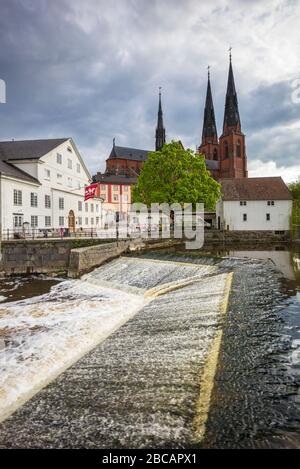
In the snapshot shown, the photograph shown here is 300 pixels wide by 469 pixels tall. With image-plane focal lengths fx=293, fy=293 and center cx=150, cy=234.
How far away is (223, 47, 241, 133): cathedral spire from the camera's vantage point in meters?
78.4

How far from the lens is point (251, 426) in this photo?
4266mm

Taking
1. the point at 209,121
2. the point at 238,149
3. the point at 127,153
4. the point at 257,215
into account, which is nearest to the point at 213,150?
the point at 209,121

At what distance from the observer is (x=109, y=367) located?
666 centimetres

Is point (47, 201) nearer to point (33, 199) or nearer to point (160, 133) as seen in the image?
point (33, 199)

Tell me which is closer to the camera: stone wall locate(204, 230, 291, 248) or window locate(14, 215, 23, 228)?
window locate(14, 215, 23, 228)

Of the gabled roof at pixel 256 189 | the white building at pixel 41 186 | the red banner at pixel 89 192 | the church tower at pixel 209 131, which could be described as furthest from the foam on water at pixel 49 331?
the church tower at pixel 209 131

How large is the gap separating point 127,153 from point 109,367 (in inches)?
3404

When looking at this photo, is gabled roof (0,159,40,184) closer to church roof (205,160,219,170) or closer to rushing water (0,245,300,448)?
rushing water (0,245,300,448)

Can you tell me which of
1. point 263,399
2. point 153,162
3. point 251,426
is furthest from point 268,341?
point 153,162

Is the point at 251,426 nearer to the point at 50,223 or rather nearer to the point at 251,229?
the point at 50,223

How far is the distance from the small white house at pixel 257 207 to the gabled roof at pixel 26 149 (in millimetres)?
26464

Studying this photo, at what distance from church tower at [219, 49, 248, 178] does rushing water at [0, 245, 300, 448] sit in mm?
67309

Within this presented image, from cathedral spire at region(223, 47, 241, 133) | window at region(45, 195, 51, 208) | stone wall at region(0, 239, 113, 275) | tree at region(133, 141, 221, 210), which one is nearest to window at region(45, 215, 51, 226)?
window at region(45, 195, 51, 208)
